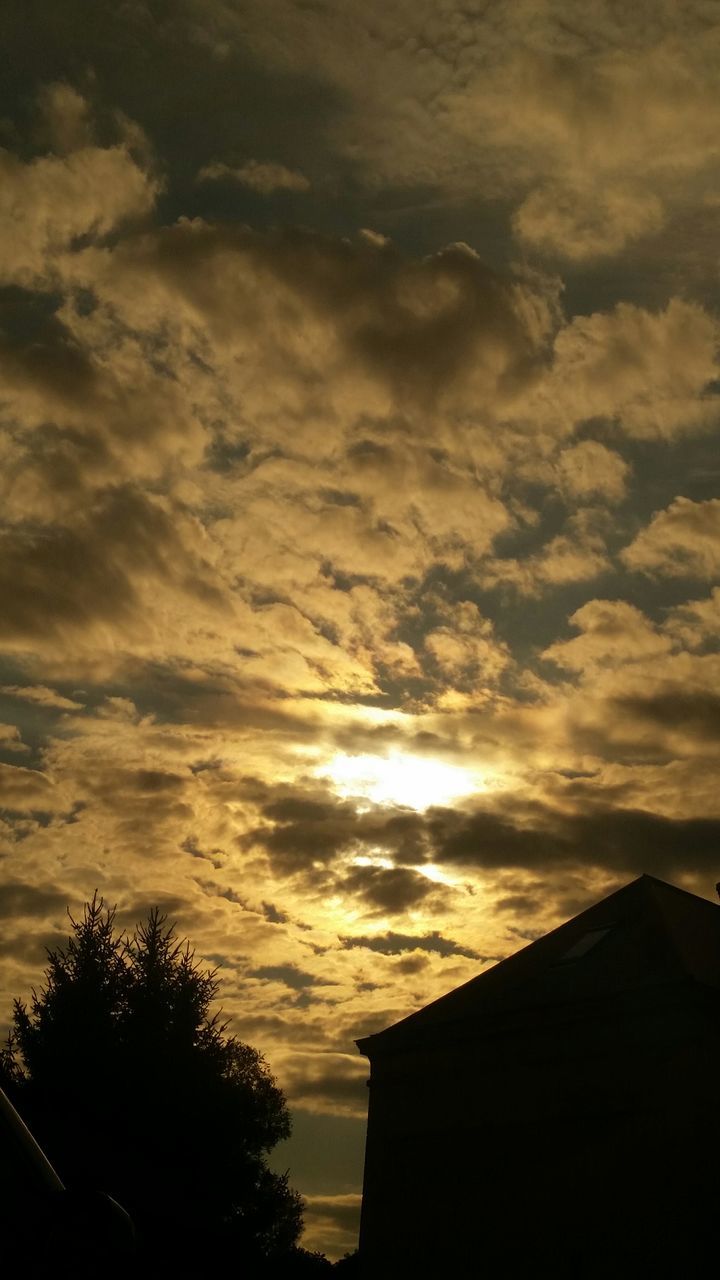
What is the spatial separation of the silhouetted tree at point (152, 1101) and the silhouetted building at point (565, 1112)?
24.1ft

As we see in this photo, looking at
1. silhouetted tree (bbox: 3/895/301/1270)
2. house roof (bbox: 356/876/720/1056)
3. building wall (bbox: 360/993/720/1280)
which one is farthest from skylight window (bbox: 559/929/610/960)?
silhouetted tree (bbox: 3/895/301/1270)

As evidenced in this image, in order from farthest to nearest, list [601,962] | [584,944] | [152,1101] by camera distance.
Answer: [152,1101], [584,944], [601,962]

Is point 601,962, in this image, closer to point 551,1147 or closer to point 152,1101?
point 551,1147

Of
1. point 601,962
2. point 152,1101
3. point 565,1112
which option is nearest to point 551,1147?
point 565,1112

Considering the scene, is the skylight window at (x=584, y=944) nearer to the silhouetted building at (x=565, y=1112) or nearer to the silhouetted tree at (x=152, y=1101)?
the silhouetted building at (x=565, y=1112)

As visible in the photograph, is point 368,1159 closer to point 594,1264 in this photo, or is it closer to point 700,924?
point 594,1264

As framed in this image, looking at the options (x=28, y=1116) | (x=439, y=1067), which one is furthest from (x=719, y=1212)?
(x=28, y=1116)

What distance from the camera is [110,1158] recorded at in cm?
2752

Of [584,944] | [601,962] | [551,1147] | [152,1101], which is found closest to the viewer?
[551,1147]

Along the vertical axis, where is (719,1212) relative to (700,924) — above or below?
below

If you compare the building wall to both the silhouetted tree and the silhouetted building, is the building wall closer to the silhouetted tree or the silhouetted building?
the silhouetted building

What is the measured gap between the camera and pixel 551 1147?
19344 mm

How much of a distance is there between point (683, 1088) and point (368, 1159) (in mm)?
8066

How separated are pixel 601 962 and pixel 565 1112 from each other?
295 centimetres
